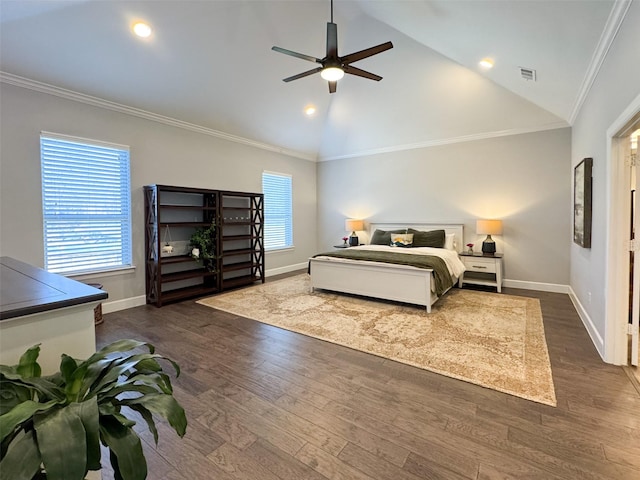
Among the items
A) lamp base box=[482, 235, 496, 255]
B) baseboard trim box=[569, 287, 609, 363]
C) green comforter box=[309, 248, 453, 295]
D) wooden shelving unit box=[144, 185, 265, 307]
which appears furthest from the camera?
lamp base box=[482, 235, 496, 255]

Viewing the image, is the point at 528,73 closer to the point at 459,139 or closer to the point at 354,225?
the point at 459,139

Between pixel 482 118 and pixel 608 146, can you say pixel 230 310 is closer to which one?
pixel 608 146

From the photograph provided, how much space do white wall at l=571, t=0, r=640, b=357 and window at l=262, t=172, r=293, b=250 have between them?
5143mm

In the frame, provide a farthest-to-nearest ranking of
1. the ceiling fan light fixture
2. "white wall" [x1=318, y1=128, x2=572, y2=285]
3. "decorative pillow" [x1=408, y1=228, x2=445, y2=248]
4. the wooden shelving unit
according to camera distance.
A: "decorative pillow" [x1=408, y1=228, x2=445, y2=248], "white wall" [x1=318, y1=128, x2=572, y2=285], the wooden shelving unit, the ceiling fan light fixture

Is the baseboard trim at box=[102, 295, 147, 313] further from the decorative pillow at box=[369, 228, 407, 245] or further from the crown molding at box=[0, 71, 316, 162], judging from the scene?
the decorative pillow at box=[369, 228, 407, 245]

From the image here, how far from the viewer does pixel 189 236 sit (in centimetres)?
512

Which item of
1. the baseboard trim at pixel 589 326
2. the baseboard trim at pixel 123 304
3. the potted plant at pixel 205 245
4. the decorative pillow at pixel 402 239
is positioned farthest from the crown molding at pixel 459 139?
the baseboard trim at pixel 123 304

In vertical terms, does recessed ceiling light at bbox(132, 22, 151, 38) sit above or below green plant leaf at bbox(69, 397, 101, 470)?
above

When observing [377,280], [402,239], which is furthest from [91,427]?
[402,239]

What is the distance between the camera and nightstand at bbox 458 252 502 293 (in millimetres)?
5023

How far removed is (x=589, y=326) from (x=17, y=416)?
4.43m

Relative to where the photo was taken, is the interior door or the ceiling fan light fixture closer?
the interior door

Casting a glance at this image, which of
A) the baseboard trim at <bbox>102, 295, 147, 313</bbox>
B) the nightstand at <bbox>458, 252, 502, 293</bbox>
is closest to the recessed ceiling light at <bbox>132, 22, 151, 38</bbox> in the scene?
the baseboard trim at <bbox>102, 295, 147, 313</bbox>

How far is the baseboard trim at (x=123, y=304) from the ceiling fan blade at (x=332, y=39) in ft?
13.5
